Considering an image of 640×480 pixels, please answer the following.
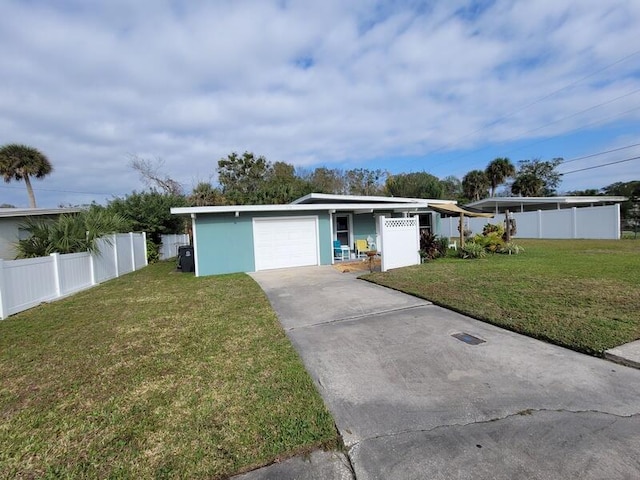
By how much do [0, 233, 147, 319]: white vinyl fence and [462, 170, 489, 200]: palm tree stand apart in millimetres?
34400

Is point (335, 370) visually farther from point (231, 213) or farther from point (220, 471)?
point (231, 213)

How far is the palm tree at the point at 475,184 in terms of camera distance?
36.0 m

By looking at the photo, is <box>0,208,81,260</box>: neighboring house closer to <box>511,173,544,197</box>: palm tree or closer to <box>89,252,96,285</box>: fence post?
<box>89,252,96,285</box>: fence post

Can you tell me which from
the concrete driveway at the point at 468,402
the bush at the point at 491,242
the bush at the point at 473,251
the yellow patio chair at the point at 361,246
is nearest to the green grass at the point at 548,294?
the concrete driveway at the point at 468,402

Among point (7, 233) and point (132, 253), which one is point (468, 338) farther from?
point (7, 233)

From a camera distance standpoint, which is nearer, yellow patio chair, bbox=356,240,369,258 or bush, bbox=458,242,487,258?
bush, bbox=458,242,487,258

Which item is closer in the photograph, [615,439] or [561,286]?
[615,439]

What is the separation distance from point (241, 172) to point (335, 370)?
33.5m

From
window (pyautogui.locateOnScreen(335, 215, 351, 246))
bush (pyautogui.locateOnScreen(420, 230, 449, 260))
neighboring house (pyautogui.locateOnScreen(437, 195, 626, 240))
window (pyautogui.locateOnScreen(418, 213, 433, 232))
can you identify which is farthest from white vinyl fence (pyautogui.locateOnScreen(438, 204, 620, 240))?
window (pyautogui.locateOnScreen(335, 215, 351, 246))

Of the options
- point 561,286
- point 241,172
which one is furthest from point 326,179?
point 561,286

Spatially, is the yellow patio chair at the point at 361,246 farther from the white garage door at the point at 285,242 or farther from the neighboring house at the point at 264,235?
the white garage door at the point at 285,242

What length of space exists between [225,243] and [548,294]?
9.76 meters

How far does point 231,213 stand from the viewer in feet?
39.9

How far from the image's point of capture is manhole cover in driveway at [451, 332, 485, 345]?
439cm
